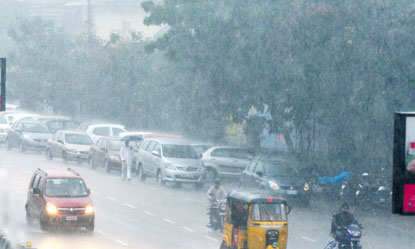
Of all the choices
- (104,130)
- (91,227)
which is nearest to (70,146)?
(104,130)

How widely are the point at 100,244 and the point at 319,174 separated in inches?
572

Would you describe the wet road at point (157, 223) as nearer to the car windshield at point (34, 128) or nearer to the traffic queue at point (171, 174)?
the traffic queue at point (171, 174)

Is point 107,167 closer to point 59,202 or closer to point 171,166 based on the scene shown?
point 171,166

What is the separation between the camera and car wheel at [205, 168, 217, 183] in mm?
34781

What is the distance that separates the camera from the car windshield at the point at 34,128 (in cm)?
4703

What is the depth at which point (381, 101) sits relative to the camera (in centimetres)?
2900

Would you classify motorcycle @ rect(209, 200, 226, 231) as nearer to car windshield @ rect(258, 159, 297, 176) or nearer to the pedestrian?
car windshield @ rect(258, 159, 297, 176)

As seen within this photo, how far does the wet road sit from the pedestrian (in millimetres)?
861

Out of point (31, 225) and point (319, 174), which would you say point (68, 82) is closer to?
point (319, 174)

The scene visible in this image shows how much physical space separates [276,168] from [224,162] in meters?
6.70

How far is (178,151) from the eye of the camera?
1362 inches

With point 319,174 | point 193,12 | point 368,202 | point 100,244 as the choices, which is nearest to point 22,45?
point 193,12

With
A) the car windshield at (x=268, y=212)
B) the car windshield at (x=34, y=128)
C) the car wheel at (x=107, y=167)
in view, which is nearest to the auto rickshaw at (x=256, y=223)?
the car windshield at (x=268, y=212)

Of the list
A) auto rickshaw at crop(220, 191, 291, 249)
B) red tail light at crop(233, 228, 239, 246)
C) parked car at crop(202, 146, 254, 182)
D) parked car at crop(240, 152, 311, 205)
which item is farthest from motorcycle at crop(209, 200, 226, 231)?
parked car at crop(202, 146, 254, 182)
